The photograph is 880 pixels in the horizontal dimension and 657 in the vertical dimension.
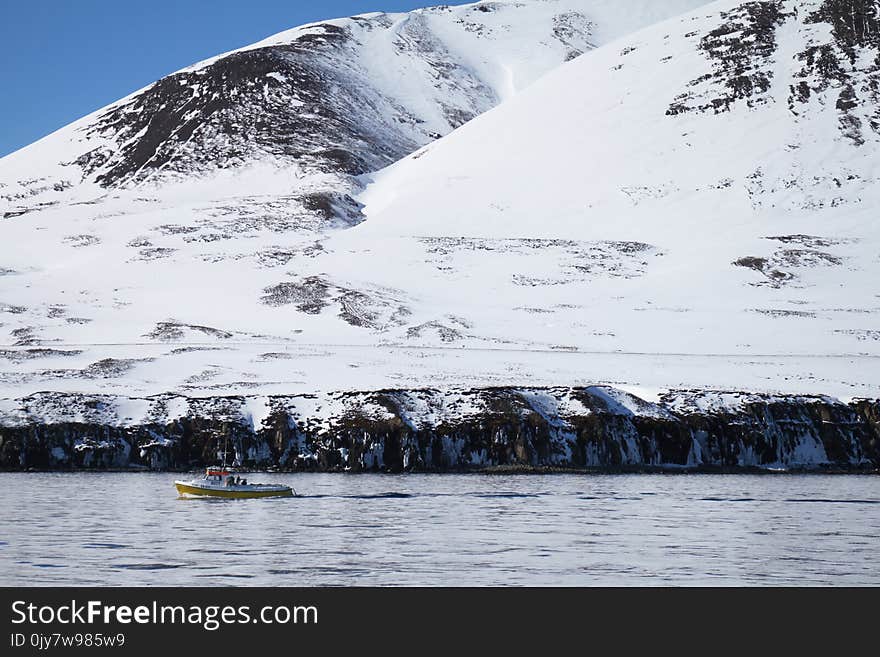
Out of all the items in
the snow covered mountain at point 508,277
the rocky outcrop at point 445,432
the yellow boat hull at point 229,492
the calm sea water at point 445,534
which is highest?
the snow covered mountain at point 508,277

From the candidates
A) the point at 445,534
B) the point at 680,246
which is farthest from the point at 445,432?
the point at 680,246

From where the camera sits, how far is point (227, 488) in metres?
58.2

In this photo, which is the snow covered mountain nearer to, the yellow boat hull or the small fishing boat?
the small fishing boat

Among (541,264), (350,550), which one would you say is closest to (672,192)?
(541,264)

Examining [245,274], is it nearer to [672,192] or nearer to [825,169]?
[672,192]

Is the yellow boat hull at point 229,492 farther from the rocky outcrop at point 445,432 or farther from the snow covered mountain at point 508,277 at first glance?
the snow covered mountain at point 508,277

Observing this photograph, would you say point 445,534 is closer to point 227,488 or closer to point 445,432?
point 227,488

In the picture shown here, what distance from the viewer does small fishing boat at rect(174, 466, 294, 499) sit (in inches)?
2263

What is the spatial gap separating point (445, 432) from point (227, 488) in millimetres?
20848

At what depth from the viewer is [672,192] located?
17850cm

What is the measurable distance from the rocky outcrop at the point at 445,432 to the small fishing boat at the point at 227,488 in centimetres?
1425

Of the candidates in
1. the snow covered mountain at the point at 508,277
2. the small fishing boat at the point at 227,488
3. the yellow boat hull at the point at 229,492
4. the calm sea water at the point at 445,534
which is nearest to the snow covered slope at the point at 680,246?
the snow covered mountain at the point at 508,277

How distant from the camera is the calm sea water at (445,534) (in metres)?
33.3
